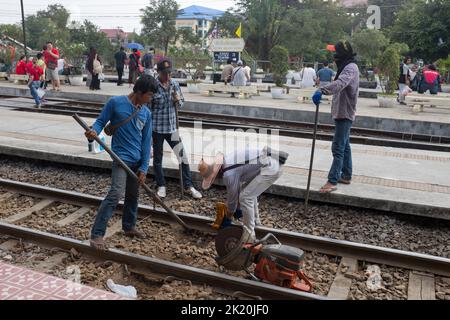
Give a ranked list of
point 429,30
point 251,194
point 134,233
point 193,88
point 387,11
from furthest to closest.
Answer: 1. point 387,11
2. point 429,30
3. point 193,88
4. point 134,233
5. point 251,194

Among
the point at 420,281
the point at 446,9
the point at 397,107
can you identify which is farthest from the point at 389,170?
the point at 446,9

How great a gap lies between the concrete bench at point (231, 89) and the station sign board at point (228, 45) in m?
4.48

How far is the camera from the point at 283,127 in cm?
1339

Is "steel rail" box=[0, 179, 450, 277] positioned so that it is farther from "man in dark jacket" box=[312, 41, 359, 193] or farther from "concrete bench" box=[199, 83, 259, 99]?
"concrete bench" box=[199, 83, 259, 99]

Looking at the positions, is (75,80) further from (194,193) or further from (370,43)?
(370,43)

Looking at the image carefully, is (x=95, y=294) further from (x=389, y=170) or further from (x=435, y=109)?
(x=435, y=109)

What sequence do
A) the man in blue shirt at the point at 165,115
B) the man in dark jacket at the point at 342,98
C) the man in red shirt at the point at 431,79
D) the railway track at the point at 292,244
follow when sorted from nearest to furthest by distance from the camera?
the railway track at the point at 292,244
the man in dark jacket at the point at 342,98
the man in blue shirt at the point at 165,115
the man in red shirt at the point at 431,79

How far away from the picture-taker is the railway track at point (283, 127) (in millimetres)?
10883

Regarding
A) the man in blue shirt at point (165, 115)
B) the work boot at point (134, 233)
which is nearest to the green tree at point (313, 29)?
the man in blue shirt at point (165, 115)

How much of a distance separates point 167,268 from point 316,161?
4.60 meters

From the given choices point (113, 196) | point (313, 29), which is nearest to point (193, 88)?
point (113, 196)

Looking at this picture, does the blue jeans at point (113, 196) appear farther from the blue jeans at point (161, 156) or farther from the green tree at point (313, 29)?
the green tree at point (313, 29)

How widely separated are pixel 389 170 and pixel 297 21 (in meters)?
40.5

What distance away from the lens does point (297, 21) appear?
4569cm
